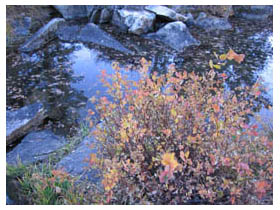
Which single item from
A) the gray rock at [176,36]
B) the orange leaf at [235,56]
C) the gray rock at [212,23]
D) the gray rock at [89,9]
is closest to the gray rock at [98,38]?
the gray rock at [176,36]

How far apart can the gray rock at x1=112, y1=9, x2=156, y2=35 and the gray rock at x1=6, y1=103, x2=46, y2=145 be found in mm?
4101

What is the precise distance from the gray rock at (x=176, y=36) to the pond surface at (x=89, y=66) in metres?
0.23

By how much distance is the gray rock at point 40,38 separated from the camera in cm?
670

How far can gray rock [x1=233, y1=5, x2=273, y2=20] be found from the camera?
918cm

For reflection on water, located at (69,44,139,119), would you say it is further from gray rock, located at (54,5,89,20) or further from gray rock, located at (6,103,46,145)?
gray rock, located at (54,5,89,20)

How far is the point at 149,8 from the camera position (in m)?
8.05

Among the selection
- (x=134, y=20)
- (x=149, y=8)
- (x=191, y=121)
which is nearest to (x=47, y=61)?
(x=134, y=20)

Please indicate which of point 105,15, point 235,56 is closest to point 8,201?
point 235,56

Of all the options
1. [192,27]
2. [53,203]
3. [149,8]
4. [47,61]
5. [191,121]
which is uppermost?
[149,8]

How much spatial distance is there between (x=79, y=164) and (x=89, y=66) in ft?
10.9

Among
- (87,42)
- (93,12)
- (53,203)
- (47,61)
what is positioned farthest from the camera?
(93,12)

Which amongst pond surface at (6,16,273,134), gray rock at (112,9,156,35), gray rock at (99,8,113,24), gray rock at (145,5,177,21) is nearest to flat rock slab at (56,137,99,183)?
pond surface at (6,16,273,134)
